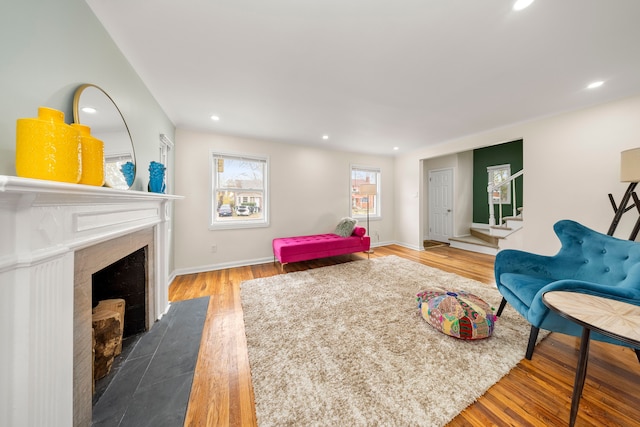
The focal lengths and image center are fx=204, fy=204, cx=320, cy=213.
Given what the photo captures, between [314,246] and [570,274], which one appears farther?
[314,246]

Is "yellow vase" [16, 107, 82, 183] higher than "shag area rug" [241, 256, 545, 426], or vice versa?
"yellow vase" [16, 107, 82, 183]

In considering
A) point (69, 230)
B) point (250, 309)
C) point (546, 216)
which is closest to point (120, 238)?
point (69, 230)

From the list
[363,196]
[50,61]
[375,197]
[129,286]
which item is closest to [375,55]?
[50,61]

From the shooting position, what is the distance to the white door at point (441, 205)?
5641 mm

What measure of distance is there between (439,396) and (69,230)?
85.5 inches

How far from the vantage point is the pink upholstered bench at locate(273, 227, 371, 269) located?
11.4ft

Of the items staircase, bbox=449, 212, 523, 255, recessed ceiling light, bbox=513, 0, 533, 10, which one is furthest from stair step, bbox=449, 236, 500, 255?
recessed ceiling light, bbox=513, 0, 533, 10

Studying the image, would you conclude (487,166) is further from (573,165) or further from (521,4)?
(521,4)

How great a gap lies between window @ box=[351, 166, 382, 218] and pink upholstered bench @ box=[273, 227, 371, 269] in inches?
38.2

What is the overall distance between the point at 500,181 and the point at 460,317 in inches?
204

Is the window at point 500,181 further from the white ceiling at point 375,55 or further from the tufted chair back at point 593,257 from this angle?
the tufted chair back at point 593,257

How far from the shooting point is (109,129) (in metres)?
1.43

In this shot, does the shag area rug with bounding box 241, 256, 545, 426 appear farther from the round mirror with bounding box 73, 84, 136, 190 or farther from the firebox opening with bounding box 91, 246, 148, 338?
the round mirror with bounding box 73, 84, 136, 190

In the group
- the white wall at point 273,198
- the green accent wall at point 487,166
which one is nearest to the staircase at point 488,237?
the green accent wall at point 487,166
